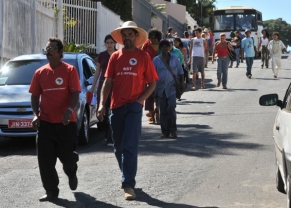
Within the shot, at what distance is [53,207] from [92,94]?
5.64 m

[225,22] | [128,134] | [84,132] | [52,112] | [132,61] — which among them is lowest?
[84,132]

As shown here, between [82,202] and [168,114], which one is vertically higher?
[168,114]

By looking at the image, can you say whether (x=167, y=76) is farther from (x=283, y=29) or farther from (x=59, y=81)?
(x=283, y=29)

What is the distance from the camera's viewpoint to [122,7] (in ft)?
117

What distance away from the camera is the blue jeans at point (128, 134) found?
8828 mm

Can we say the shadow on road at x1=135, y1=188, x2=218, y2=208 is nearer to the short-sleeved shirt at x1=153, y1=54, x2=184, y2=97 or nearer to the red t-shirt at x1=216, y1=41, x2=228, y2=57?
the short-sleeved shirt at x1=153, y1=54, x2=184, y2=97

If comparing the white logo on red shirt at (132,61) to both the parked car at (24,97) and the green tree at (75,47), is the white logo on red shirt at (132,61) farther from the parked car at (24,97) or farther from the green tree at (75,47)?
the green tree at (75,47)

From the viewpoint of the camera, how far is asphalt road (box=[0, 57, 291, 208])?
8.77 m

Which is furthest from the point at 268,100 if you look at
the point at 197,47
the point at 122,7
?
the point at 122,7

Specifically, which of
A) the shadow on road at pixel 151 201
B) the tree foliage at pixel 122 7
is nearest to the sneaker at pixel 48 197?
the shadow on road at pixel 151 201

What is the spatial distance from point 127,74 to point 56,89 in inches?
31.9

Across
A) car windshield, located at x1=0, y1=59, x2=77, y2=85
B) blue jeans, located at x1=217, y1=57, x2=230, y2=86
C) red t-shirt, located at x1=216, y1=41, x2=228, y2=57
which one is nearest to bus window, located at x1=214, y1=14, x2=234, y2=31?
blue jeans, located at x1=217, y1=57, x2=230, y2=86

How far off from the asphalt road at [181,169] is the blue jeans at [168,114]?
0.26 meters

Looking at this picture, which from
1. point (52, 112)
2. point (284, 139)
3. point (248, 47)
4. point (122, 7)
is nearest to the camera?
point (284, 139)
